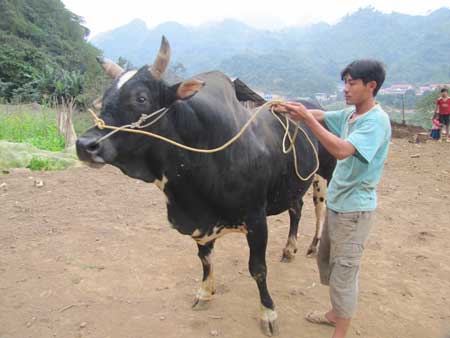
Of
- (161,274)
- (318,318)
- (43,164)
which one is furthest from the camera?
(43,164)

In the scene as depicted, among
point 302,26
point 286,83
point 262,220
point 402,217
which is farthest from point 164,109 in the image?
point 302,26

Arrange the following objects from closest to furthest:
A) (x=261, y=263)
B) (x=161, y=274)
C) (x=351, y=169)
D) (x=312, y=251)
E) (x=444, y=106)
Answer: (x=351, y=169) → (x=261, y=263) → (x=161, y=274) → (x=312, y=251) → (x=444, y=106)

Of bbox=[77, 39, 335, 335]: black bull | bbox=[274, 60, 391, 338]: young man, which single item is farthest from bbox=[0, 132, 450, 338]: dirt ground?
bbox=[274, 60, 391, 338]: young man

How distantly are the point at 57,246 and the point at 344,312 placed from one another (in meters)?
3.31

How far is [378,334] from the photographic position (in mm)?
3240

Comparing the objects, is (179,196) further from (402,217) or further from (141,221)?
(402,217)

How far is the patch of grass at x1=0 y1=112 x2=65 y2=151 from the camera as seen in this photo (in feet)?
32.3

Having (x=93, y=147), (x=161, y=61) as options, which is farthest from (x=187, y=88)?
(x=93, y=147)

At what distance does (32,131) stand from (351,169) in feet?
32.6

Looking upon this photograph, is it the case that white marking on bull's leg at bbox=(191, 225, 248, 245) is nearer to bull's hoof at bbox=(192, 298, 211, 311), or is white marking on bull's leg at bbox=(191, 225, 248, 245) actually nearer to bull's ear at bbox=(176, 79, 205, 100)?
bull's hoof at bbox=(192, 298, 211, 311)

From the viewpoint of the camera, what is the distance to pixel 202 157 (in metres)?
2.85

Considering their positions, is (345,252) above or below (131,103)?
below

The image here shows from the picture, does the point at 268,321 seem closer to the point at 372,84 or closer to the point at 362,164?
the point at 362,164

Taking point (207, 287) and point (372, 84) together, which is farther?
point (207, 287)
